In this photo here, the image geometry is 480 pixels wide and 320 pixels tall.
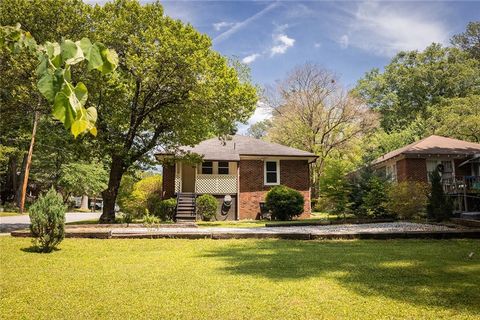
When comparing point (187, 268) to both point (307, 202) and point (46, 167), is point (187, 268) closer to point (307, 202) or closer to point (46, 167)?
point (307, 202)

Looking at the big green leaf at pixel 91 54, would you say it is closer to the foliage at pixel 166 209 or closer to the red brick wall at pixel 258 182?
the foliage at pixel 166 209

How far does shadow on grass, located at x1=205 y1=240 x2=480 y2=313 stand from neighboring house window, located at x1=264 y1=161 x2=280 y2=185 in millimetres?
14317

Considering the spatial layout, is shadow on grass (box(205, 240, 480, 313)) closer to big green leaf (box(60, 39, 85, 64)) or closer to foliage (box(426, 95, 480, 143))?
big green leaf (box(60, 39, 85, 64))

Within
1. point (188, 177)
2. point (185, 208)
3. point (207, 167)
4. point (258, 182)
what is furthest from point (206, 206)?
point (188, 177)

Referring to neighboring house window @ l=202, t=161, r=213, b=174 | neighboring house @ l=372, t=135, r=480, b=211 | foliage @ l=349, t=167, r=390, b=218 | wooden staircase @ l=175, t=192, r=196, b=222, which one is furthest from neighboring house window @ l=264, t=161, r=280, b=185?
neighboring house @ l=372, t=135, r=480, b=211

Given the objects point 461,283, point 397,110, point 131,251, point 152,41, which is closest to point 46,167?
point 152,41

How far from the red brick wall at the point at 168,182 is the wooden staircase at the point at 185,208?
1.72m

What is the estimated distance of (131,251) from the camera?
9.02 meters

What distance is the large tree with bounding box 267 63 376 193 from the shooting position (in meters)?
31.4

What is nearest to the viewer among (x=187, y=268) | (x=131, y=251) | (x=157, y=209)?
(x=187, y=268)

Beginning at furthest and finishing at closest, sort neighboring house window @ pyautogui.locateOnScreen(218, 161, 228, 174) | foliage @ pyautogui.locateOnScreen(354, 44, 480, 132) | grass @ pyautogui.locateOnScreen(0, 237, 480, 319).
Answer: foliage @ pyautogui.locateOnScreen(354, 44, 480, 132), neighboring house window @ pyautogui.locateOnScreen(218, 161, 228, 174), grass @ pyautogui.locateOnScreen(0, 237, 480, 319)

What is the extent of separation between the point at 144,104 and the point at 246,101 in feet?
15.7

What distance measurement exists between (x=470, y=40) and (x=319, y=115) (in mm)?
36762

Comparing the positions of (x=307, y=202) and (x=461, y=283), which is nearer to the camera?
(x=461, y=283)
